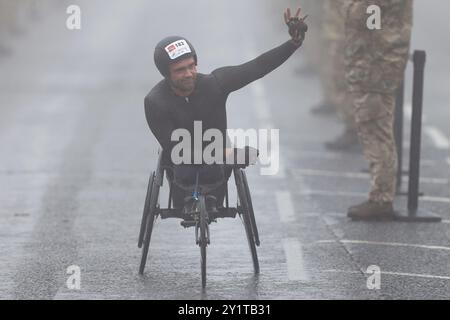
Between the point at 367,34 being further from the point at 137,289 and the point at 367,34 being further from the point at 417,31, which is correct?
the point at 417,31

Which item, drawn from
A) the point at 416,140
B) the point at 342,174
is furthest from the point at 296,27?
the point at 342,174

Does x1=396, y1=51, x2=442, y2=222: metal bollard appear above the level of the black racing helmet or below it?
below

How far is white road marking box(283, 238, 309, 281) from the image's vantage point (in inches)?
395

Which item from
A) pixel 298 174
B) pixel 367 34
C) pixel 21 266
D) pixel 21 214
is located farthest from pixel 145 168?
pixel 21 266

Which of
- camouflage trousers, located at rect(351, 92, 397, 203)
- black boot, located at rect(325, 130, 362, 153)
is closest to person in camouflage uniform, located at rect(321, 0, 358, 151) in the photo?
black boot, located at rect(325, 130, 362, 153)

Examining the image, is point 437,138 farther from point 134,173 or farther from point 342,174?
point 134,173

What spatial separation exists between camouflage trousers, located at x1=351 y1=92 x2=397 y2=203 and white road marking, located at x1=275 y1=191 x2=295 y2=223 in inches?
30.0

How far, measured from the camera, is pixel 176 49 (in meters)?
9.48

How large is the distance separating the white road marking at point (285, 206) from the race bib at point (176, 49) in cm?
349

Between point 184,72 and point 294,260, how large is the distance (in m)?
1.88

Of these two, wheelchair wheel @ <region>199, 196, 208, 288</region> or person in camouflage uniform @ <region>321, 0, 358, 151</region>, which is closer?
wheelchair wheel @ <region>199, 196, 208, 288</region>

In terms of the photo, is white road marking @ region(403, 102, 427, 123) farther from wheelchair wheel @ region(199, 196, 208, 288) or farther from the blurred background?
wheelchair wheel @ region(199, 196, 208, 288)
